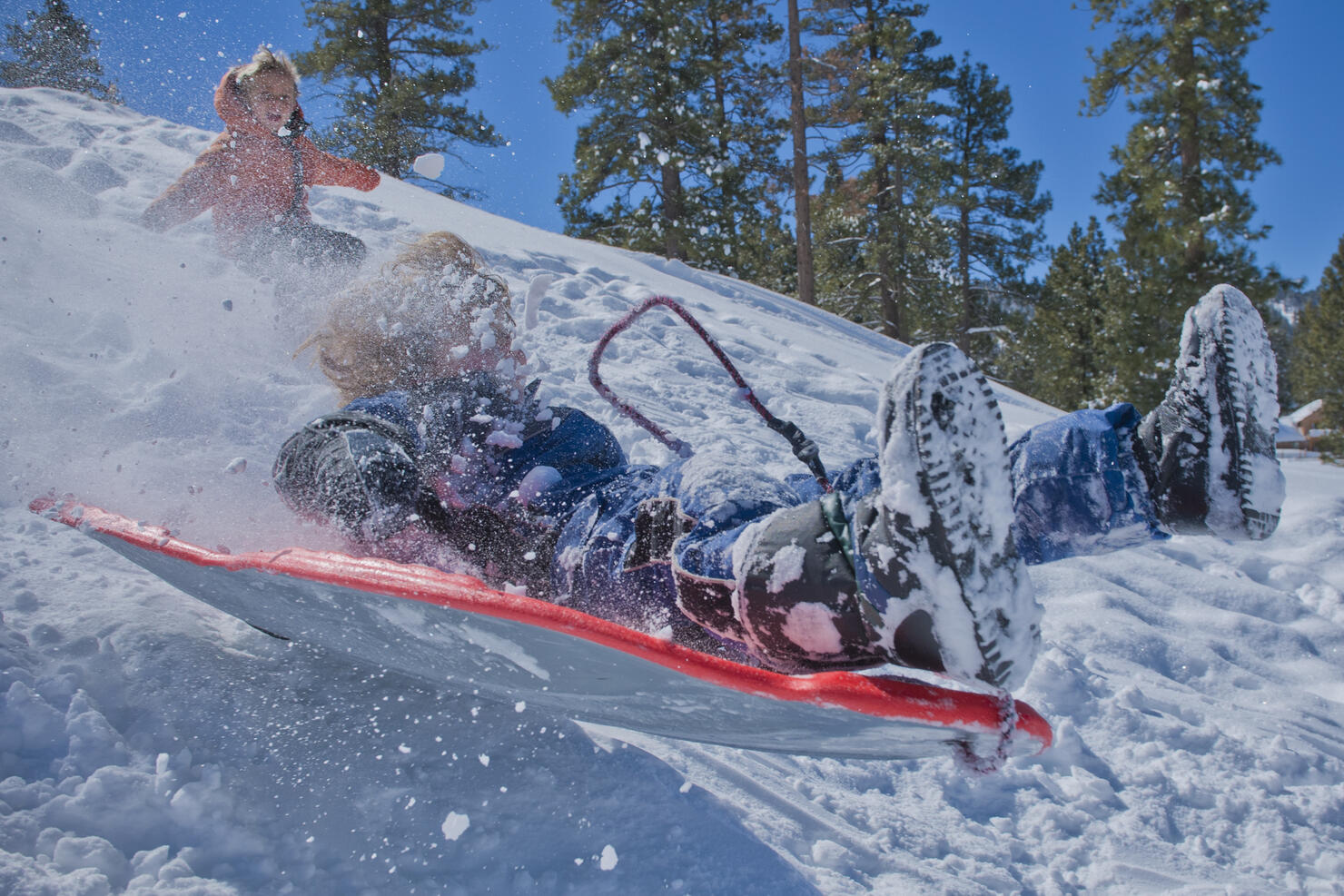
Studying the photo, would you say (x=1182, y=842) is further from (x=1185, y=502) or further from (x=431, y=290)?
(x=431, y=290)

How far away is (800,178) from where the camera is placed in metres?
11.7

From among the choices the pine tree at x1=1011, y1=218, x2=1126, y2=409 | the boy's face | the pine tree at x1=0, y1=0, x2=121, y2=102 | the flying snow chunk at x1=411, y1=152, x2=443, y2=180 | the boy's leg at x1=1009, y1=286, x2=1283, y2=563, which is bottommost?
the boy's leg at x1=1009, y1=286, x2=1283, y2=563

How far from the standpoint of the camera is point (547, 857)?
3.96 feet

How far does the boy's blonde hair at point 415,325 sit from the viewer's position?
2.19 metres

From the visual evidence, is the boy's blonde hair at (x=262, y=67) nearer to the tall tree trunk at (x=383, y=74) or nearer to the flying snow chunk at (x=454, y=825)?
the flying snow chunk at (x=454, y=825)

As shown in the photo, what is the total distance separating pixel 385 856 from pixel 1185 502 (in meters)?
1.48

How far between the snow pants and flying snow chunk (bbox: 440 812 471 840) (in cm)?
45

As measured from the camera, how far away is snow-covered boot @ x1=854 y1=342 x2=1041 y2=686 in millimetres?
947

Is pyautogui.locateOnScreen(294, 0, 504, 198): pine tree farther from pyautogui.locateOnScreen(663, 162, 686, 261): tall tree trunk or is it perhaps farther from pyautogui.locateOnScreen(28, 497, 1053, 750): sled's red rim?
pyautogui.locateOnScreen(28, 497, 1053, 750): sled's red rim

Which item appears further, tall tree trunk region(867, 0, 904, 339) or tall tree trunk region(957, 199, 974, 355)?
tall tree trunk region(957, 199, 974, 355)

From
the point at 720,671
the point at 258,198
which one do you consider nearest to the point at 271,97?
the point at 258,198

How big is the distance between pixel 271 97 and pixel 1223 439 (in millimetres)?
3651

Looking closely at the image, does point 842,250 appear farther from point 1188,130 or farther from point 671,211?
point 1188,130

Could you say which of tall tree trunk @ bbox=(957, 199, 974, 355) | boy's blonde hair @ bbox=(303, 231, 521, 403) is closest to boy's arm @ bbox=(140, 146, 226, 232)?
boy's blonde hair @ bbox=(303, 231, 521, 403)
